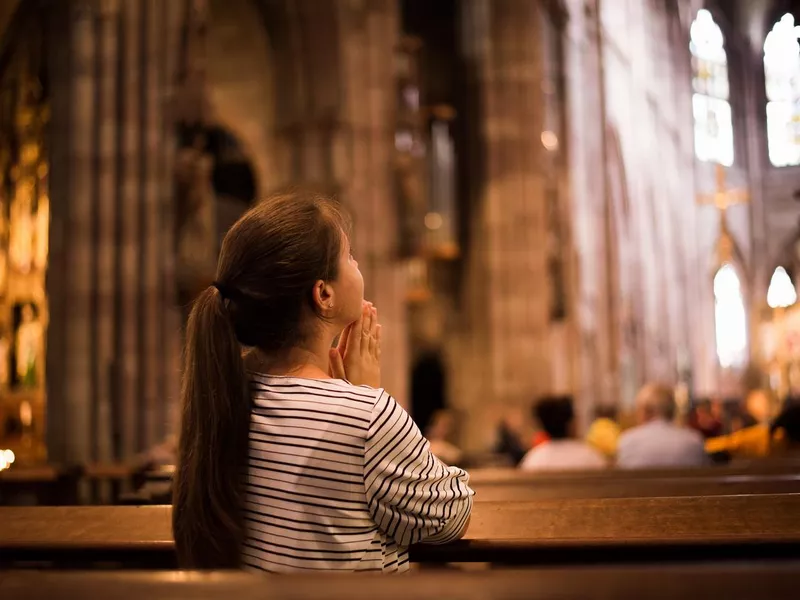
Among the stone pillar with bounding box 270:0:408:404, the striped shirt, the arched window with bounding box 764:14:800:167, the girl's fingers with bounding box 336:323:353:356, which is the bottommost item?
the striped shirt

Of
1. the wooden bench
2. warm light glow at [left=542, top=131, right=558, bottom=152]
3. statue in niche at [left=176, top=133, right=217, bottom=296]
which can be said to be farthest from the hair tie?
warm light glow at [left=542, top=131, right=558, bottom=152]

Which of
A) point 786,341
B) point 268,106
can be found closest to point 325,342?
point 268,106

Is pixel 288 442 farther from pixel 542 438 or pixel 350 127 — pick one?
pixel 350 127

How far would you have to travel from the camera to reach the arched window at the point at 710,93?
34.7 meters

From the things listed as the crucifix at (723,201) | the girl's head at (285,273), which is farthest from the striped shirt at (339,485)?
the crucifix at (723,201)

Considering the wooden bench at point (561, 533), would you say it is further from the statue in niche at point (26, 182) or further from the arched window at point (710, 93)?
the arched window at point (710, 93)

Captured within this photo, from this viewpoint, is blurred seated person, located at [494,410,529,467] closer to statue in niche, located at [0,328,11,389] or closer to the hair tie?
statue in niche, located at [0,328,11,389]

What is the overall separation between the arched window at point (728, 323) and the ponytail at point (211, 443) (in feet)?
107

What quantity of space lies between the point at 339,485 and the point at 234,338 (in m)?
0.31

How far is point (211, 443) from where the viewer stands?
191 centimetres

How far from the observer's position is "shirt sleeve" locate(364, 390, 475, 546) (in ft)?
6.17

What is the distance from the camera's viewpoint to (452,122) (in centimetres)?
1645

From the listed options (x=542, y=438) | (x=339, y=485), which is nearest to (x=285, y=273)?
(x=339, y=485)

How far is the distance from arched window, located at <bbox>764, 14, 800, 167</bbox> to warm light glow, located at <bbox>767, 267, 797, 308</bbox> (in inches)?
143
